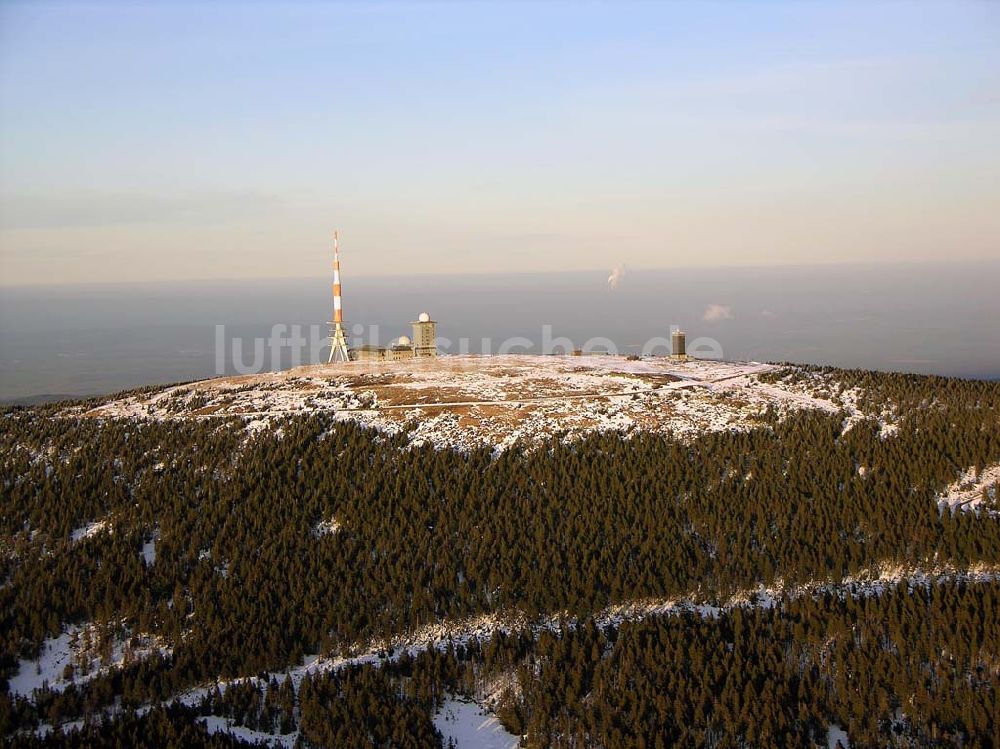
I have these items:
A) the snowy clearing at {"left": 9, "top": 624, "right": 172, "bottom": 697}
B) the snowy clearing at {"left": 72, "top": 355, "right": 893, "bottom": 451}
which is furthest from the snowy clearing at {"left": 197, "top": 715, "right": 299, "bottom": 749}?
the snowy clearing at {"left": 72, "top": 355, "right": 893, "bottom": 451}

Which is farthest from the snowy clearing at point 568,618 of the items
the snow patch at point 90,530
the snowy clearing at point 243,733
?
the snow patch at point 90,530

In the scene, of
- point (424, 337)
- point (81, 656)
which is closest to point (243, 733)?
point (81, 656)

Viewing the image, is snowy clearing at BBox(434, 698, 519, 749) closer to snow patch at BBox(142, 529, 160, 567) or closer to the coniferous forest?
the coniferous forest

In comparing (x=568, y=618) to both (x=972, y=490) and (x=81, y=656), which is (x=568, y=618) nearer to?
(x=81, y=656)

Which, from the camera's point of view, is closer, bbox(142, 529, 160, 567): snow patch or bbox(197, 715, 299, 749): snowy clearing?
bbox(197, 715, 299, 749): snowy clearing

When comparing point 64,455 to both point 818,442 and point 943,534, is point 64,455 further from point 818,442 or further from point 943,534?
point 943,534

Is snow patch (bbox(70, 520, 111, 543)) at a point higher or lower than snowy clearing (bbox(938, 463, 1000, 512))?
lower
